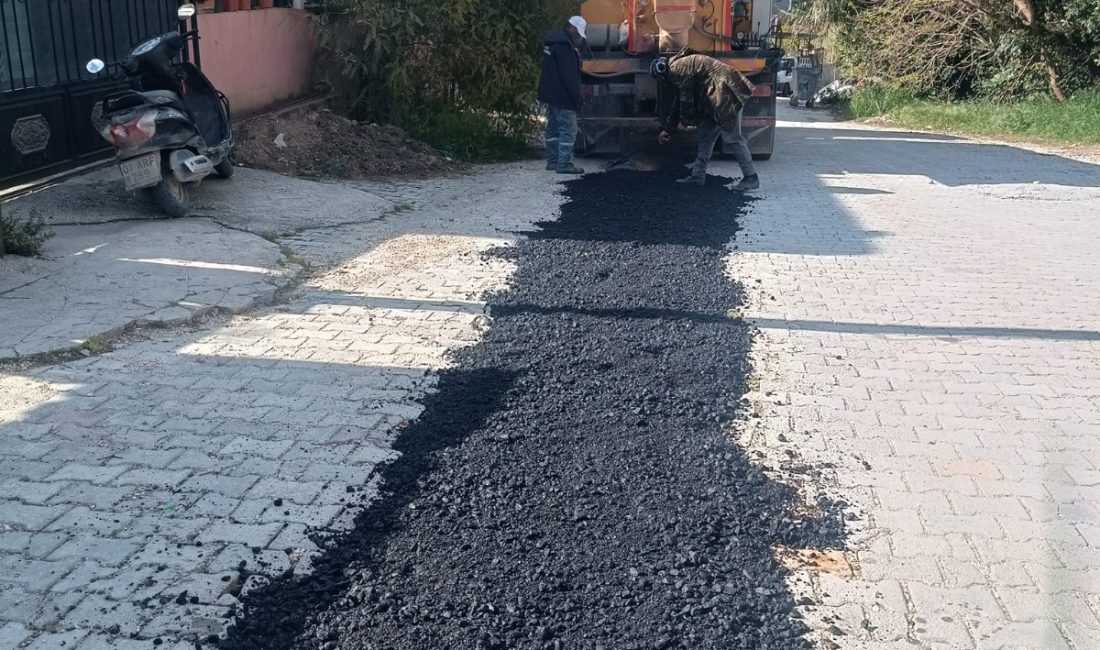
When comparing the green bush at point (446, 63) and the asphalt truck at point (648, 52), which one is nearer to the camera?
the asphalt truck at point (648, 52)

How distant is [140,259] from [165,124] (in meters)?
1.67

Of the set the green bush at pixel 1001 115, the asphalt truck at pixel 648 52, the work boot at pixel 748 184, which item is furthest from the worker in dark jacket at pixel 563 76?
the green bush at pixel 1001 115

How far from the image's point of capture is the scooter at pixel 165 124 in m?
8.24

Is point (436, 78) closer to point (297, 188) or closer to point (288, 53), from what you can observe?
point (288, 53)

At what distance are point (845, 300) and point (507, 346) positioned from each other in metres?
2.72

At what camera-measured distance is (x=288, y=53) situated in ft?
43.9

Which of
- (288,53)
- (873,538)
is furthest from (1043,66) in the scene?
(873,538)

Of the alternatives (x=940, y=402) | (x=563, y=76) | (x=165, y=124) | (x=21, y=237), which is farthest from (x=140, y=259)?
(x=563, y=76)

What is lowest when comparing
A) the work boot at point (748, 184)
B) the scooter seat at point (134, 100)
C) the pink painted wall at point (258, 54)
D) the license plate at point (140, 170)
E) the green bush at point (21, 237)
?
the work boot at point (748, 184)

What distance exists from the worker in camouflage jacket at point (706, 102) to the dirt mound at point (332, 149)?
2911 millimetres

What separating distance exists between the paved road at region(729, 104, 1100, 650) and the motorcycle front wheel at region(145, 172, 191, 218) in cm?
468

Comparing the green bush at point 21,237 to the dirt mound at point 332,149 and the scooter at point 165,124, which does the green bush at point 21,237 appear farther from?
the dirt mound at point 332,149

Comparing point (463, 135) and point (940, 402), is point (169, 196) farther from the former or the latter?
point (940, 402)

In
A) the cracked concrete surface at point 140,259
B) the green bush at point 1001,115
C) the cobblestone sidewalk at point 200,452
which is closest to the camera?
the cobblestone sidewalk at point 200,452
